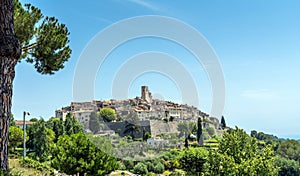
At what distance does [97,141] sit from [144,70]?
450 cm

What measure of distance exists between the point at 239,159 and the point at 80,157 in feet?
20.5

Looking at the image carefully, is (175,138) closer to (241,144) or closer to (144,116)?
(144,116)

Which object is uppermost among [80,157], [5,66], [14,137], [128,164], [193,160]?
[5,66]

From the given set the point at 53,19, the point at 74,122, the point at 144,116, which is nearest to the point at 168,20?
the point at 53,19

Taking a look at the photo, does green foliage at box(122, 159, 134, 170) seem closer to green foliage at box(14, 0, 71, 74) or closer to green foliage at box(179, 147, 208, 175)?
green foliage at box(179, 147, 208, 175)

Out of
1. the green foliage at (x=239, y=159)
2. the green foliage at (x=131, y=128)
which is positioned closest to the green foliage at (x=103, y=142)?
the green foliage at (x=131, y=128)

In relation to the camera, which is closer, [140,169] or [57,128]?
[140,169]

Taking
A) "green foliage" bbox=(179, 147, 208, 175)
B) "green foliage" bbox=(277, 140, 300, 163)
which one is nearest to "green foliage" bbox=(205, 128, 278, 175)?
"green foliage" bbox=(179, 147, 208, 175)

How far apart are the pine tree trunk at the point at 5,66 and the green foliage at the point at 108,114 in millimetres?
8872

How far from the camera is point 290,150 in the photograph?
3956 cm

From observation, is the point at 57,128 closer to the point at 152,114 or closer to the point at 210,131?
the point at 210,131

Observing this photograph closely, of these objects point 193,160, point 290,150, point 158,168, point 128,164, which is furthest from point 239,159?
point 290,150

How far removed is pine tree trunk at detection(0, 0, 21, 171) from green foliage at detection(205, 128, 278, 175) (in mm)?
8802

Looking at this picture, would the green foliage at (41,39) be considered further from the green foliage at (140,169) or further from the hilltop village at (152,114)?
the green foliage at (140,169)
